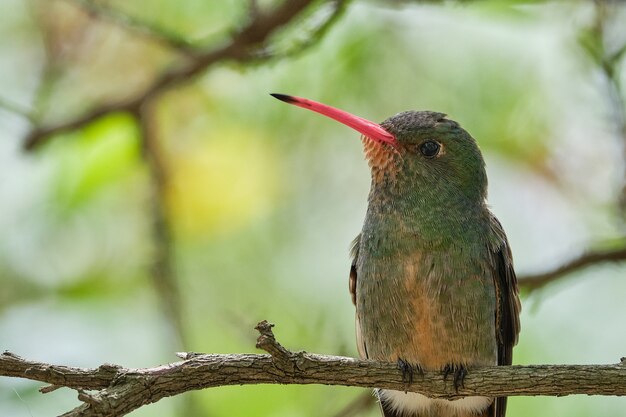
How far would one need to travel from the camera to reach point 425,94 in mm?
8445

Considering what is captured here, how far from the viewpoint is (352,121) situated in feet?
16.9

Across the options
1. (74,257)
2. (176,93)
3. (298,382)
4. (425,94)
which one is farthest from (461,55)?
(298,382)

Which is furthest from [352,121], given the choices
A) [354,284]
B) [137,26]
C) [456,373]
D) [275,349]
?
[137,26]

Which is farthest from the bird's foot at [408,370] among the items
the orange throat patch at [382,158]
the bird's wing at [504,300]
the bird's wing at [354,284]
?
the orange throat patch at [382,158]

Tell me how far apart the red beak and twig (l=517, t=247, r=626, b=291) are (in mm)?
1581

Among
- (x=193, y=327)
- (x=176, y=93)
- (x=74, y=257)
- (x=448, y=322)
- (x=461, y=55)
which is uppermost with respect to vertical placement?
(x=461, y=55)

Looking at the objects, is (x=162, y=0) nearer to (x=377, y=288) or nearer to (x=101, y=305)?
(x=101, y=305)

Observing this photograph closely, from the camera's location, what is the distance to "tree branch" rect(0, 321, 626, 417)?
382 centimetres

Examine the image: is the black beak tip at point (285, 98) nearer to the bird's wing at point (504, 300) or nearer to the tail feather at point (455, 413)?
the bird's wing at point (504, 300)

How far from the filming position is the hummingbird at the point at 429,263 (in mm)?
5020

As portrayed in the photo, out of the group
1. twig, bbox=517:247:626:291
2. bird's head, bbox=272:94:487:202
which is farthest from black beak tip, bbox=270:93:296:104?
twig, bbox=517:247:626:291

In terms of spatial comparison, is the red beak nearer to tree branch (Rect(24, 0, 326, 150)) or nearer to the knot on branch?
tree branch (Rect(24, 0, 326, 150))

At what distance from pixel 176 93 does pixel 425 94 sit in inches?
85.7

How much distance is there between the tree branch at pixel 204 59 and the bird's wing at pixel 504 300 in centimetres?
180
